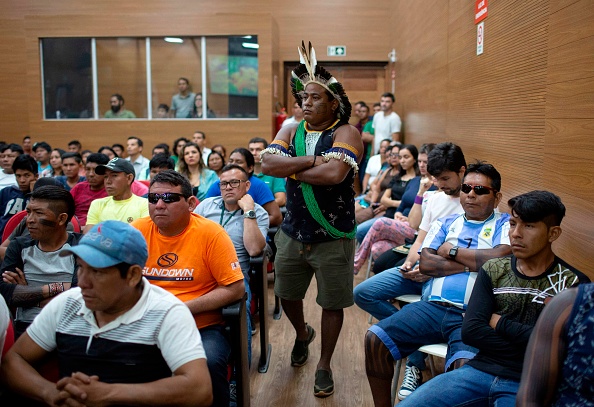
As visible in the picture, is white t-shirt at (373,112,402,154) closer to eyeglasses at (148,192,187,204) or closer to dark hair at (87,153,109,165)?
dark hair at (87,153,109,165)

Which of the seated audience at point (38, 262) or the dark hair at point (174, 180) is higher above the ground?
the dark hair at point (174, 180)

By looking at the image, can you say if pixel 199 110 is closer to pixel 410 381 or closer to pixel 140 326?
pixel 410 381

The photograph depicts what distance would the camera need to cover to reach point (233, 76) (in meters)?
8.69

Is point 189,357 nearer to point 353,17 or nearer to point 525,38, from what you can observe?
point 525,38

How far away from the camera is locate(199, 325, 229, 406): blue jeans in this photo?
2.19 m

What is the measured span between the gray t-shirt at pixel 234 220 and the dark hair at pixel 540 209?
68.7 inches

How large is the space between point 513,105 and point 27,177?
348cm

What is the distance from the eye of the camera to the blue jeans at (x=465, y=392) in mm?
1963

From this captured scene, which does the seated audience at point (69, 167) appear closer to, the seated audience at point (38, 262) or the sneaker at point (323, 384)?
the seated audience at point (38, 262)

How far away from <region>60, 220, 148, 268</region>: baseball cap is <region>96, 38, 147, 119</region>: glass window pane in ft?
24.7

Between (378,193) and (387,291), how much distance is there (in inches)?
104

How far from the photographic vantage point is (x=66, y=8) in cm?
916

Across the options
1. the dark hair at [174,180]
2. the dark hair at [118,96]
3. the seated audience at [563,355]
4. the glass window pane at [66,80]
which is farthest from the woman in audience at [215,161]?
the seated audience at [563,355]

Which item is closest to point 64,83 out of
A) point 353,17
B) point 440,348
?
point 353,17
